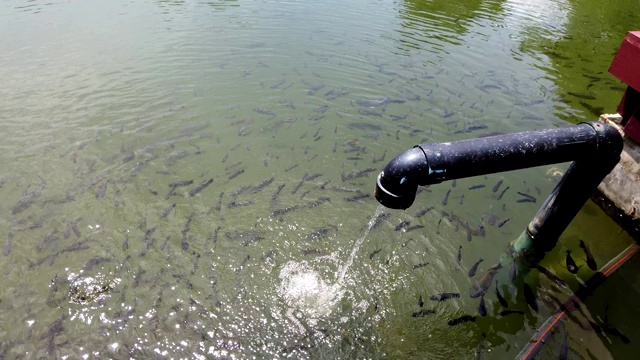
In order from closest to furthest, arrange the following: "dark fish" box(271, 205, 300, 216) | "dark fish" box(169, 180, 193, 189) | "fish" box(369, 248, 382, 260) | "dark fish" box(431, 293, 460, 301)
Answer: "dark fish" box(431, 293, 460, 301) → "fish" box(369, 248, 382, 260) → "dark fish" box(271, 205, 300, 216) → "dark fish" box(169, 180, 193, 189)

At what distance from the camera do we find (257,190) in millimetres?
6422

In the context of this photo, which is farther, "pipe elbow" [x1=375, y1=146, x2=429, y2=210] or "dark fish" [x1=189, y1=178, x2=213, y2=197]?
"dark fish" [x1=189, y1=178, x2=213, y2=197]

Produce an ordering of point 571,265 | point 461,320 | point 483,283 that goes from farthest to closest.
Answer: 1. point 571,265
2. point 483,283
3. point 461,320

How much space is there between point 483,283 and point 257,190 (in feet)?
12.2

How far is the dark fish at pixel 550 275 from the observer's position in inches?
188

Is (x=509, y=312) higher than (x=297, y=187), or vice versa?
(x=509, y=312)

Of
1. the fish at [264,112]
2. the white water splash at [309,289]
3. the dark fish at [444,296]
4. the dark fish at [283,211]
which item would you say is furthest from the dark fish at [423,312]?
the fish at [264,112]

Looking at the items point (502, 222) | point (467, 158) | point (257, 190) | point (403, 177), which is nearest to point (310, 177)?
point (257, 190)

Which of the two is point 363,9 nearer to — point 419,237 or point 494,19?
point 494,19

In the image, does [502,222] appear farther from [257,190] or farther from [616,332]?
[257,190]

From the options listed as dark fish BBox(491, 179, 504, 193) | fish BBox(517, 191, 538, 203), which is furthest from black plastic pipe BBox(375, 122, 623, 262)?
dark fish BBox(491, 179, 504, 193)

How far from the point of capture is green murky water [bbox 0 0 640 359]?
14.4ft

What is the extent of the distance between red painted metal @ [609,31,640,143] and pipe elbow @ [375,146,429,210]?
3.12 m

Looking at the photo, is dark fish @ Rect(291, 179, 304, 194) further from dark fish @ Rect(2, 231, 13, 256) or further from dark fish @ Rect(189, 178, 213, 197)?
dark fish @ Rect(2, 231, 13, 256)
